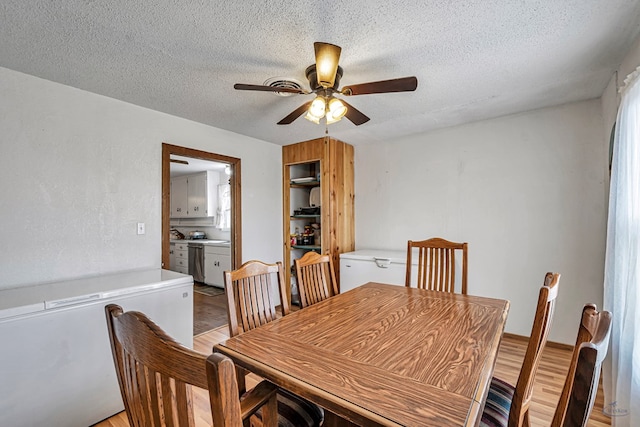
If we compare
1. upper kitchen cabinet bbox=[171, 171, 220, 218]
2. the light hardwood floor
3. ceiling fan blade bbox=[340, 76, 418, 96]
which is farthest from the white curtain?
upper kitchen cabinet bbox=[171, 171, 220, 218]

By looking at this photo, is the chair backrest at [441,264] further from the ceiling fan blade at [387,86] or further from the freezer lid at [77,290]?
the freezer lid at [77,290]

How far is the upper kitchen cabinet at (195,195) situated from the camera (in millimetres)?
5359

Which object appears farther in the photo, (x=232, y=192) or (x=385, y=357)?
(x=232, y=192)

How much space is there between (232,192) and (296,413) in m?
2.60

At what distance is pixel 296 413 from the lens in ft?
3.87

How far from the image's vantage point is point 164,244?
264cm

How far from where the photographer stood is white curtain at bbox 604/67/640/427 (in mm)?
1434

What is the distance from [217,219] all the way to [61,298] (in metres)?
3.86

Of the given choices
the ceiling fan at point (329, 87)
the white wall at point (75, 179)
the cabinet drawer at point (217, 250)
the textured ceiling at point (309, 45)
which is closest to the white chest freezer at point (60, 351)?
the white wall at point (75, 179)

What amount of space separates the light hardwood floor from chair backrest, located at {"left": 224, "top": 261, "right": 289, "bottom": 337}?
83cm

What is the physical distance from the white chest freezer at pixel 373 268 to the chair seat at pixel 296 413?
6.40 ft

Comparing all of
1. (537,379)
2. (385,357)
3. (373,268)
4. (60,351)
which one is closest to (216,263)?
(373,268)

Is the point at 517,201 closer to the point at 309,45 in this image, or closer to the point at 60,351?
the point at 309,45

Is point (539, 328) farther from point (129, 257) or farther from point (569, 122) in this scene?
point (129, 257)
